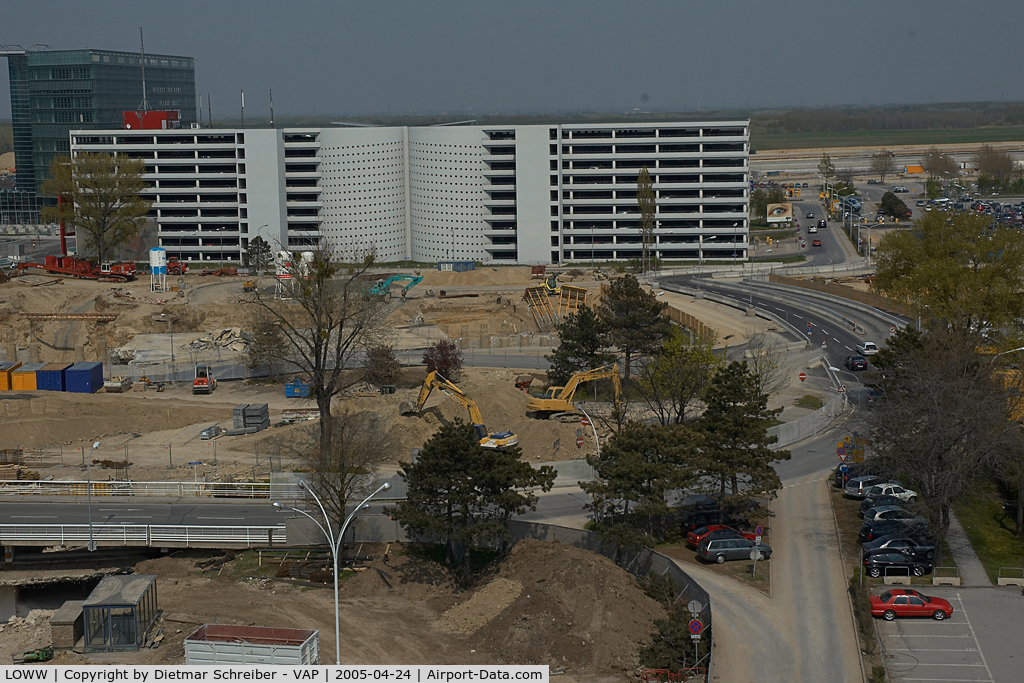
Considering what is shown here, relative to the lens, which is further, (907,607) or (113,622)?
(113,622)

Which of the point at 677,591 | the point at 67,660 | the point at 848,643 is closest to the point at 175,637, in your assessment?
the point at 67,660

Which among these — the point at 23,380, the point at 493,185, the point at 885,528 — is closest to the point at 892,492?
the point at 885,528

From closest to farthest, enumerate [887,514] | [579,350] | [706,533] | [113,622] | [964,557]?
[113,622] → [964,557] → [706,533] → [887,514] → [579,350]

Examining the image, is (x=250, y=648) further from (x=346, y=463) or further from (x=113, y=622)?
(x=346, y=463)

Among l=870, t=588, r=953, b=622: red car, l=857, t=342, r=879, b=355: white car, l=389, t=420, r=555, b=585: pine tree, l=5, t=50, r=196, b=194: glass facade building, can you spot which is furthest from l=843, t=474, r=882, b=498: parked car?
l=5, t=50, r=196, b=194: glass facade building

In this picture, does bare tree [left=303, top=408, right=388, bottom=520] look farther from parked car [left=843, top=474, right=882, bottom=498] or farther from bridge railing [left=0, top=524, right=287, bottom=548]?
parked car [left=843, top=474, right=882, bottom=498]

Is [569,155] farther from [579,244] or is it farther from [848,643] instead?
[848,643]
